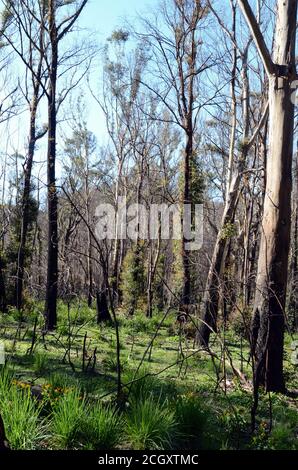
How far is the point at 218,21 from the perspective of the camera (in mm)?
12992

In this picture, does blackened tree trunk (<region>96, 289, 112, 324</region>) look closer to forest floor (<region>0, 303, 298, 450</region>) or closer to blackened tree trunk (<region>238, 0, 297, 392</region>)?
forest floor (<region>0, 303, 298, 450</region>)

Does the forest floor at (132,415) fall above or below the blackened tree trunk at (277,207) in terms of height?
below

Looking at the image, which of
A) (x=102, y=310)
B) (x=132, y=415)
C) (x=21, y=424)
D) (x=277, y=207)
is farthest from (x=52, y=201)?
(x=21, y=424)

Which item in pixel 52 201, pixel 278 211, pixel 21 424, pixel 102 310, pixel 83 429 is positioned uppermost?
pixel 52 201

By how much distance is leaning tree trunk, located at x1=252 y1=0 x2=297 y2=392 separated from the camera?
244 inches

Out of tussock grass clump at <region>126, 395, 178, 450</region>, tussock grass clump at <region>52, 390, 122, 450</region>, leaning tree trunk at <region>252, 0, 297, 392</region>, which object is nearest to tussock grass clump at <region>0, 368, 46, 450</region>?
tussock grass clump at <region>52, 390, 122, 450</region>

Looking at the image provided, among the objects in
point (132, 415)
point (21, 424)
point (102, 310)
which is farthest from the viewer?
point (102, 310)

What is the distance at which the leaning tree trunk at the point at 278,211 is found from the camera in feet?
20.3

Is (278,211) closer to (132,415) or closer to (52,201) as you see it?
(132,415)

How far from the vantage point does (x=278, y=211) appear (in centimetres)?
630

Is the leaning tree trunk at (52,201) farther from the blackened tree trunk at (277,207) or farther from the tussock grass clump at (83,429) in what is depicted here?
the tussock grass clump at (83,429)

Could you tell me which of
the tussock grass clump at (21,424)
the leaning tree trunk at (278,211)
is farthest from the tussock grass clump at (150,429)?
the leaning tree trunk at (278,211)
